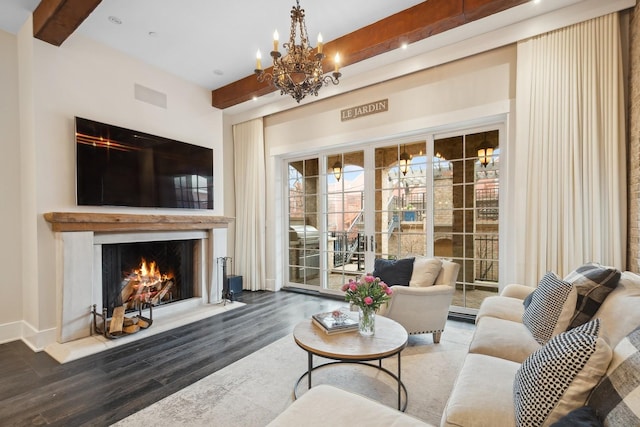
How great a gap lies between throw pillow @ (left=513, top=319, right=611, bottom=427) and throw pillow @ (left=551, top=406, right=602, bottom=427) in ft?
0.15

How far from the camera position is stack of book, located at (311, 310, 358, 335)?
88.9 inches

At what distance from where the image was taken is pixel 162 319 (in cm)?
387

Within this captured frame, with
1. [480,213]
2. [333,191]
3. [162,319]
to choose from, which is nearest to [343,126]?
[333,191]

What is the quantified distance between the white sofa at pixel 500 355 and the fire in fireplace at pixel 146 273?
355cm

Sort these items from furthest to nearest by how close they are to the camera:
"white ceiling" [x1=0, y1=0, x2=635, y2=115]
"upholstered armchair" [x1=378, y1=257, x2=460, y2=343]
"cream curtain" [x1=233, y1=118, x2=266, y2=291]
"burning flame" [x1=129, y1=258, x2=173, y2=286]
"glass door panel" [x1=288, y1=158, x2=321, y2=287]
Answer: "cream curtain" [x1=233, y1=118, x2=266, y2=291]
"glass door panel" [x1=288, y1=158, x2=321, y2=287]
"burning flame" [x1=129, y1=258, x2=173, y2=286]
"white ceiling" [x1=0, y1=0, x2=635, y2=115]
"upholstered armchair" [x1=378, y1=257, x2=460, y2=343]

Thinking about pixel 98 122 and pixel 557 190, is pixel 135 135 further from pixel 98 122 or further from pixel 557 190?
pixel 557 190

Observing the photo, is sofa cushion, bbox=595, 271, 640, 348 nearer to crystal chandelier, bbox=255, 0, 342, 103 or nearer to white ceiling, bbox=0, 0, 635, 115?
crystal chandelier, bbox=255, 0, 342, 103

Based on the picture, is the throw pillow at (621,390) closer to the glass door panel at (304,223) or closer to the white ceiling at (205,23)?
the white ceiling at (205,23)

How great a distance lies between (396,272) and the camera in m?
3.32

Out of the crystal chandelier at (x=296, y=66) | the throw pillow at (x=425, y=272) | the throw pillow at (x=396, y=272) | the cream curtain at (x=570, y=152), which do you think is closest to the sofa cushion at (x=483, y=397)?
the throw pillow at (x=425, y=272)

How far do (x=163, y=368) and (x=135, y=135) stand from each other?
2773mm

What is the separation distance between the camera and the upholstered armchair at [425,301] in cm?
290

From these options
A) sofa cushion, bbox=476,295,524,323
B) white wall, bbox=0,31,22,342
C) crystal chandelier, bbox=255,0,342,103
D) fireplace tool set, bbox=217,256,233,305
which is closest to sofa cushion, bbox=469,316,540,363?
sofa cushion, bbox=476,295,524,323

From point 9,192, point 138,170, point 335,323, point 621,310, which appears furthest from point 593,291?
point 9,192
